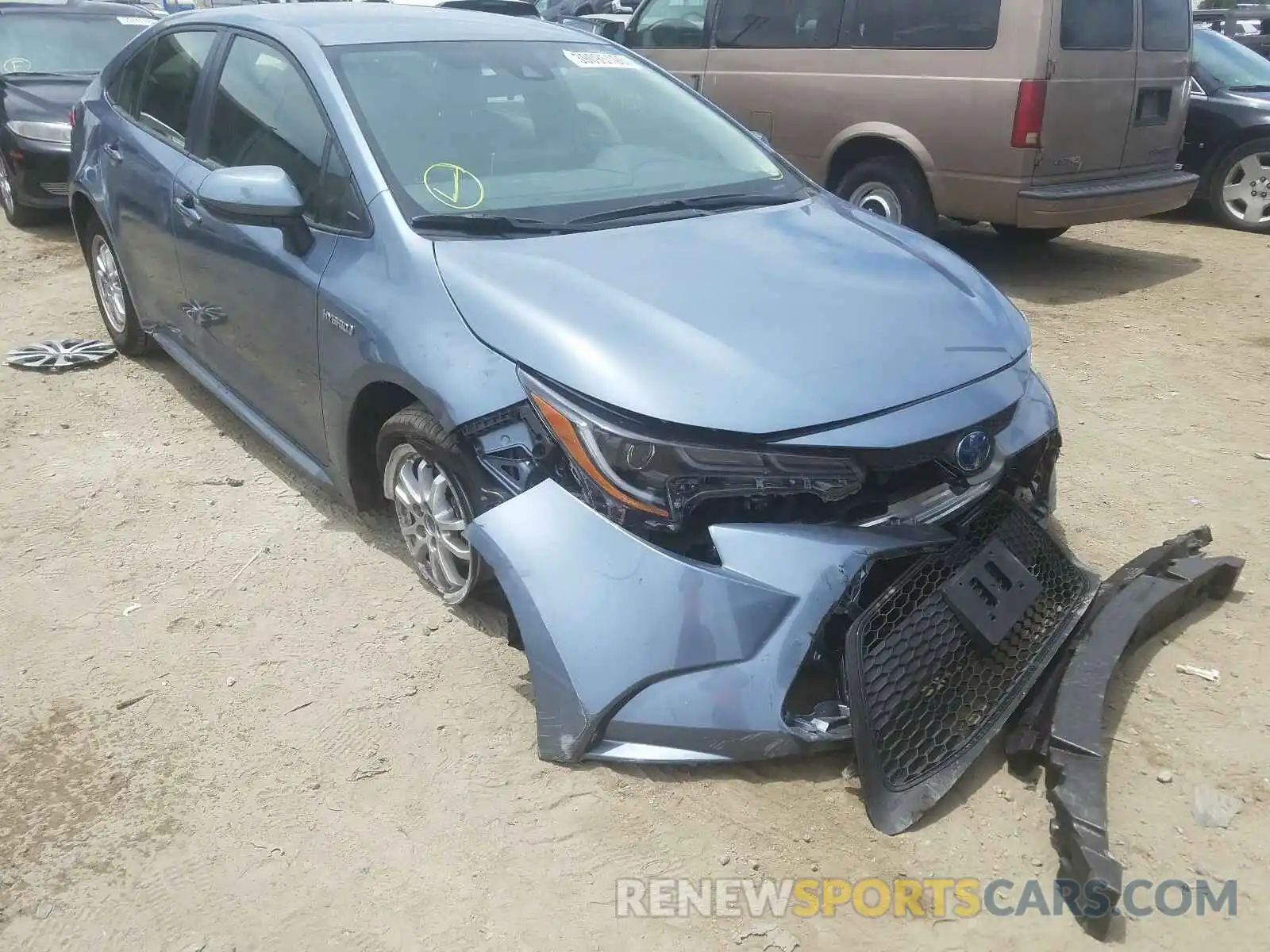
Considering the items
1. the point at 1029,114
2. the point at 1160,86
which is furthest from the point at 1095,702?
the point at 1160,86

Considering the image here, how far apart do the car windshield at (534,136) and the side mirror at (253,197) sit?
295 mm

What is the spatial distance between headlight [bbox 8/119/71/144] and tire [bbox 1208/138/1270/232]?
29.4 ft

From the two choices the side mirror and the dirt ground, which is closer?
the dirt ground

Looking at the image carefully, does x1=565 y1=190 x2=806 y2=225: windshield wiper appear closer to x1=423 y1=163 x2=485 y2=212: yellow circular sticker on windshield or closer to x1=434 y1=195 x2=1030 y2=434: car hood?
x1=434 y1=195 x2=1030 y2=434: car hood

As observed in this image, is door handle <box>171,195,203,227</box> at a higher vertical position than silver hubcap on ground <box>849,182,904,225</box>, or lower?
higher

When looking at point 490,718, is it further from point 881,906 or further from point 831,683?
point 881,906

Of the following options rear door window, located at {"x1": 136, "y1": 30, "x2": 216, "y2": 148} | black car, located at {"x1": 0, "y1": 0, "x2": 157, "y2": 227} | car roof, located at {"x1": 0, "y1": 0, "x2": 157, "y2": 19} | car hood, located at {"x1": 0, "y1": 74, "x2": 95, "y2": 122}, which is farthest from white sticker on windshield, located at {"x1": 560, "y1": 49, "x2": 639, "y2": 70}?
car roof, located at {"x1": 0, "y1": 0, "x2": 157, "y2": 19}

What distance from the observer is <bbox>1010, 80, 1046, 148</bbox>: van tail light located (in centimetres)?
618

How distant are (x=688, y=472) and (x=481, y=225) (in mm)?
1115

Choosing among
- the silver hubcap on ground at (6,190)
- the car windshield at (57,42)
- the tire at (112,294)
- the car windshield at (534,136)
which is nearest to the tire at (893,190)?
the car windshield at (534,136)

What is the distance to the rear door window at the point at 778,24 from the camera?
7.22 meters

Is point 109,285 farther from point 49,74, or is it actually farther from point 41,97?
point 49,74

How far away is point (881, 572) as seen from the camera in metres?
2.54

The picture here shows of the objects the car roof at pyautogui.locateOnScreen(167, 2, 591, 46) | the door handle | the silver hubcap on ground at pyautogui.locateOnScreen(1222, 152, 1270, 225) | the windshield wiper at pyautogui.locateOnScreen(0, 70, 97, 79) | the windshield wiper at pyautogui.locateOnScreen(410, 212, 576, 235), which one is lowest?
the silver hubcap on ground at pyautogui.locateOnScreen(1222, 152, 1270, 225)
